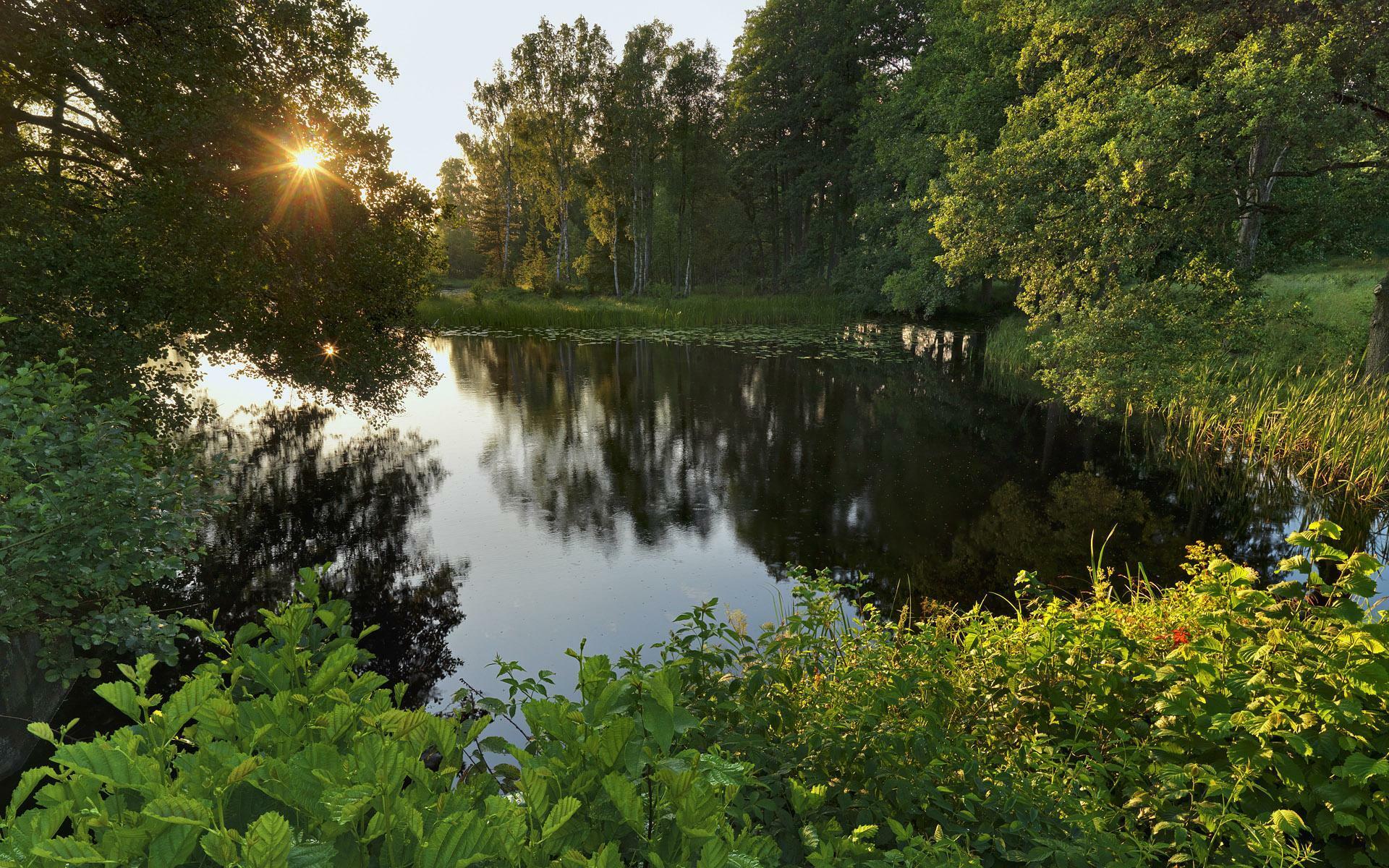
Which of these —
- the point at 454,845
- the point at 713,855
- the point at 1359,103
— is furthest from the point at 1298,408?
the point at 454,845

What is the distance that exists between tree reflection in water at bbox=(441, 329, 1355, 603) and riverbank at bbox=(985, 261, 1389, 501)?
2.57 feet

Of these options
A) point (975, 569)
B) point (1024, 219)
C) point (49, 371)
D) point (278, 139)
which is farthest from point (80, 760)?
point (1024, 219)

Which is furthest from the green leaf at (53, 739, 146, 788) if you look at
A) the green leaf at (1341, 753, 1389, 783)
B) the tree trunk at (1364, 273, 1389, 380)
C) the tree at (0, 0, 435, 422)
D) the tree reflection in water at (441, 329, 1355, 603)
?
the tree trunk at (1364, 273, 1389, 380)

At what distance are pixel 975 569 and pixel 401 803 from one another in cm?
798

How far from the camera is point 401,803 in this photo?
1.14 metres

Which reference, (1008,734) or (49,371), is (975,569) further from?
(49,371)

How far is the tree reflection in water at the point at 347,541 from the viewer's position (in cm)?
682

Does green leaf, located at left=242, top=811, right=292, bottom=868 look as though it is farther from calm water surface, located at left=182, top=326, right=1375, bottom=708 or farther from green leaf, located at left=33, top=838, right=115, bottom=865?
calm water surface, located at left=182, top=326, right=1375, bottom=708

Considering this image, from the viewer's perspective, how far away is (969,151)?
20906 millimetres

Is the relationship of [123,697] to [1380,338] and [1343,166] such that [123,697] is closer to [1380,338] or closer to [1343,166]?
[1343,166]

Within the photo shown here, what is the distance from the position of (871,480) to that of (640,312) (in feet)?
83.5

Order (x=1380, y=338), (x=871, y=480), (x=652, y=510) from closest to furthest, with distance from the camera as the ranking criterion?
(x=652, y=510) → (x=871, y=480) → (x=1380, y=338)

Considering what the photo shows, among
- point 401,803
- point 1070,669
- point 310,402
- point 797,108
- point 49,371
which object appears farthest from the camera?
point 797,108

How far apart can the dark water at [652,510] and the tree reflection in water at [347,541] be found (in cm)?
4
